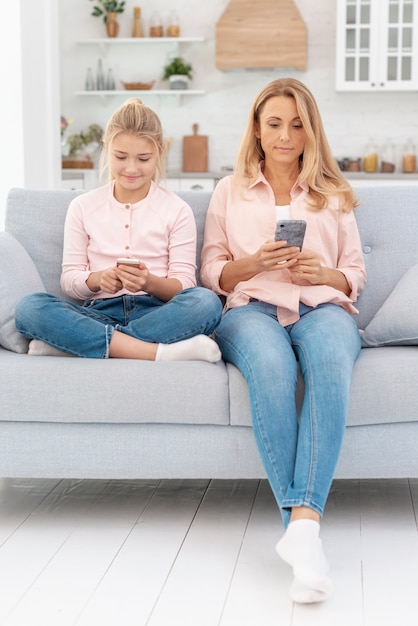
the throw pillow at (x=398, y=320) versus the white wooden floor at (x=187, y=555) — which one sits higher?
the throw pillow at (x=398, y=320)

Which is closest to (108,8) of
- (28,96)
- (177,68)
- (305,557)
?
(177,68)

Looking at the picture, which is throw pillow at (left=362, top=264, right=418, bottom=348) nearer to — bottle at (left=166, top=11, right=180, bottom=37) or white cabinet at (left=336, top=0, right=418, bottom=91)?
white cabinet at (left=336, top=0, right=418, bottom=91)

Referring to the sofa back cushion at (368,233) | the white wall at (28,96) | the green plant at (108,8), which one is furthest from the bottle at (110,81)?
the sofa back cushion at (368,233)

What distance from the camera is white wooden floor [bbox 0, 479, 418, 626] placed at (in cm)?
186

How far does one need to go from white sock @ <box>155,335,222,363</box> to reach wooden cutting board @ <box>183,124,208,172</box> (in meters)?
4.59

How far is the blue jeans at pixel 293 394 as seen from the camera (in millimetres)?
2018

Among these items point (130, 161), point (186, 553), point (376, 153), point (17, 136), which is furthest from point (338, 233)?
point (376, 153)

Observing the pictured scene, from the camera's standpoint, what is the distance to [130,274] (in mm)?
2484

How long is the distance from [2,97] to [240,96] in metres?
2.27

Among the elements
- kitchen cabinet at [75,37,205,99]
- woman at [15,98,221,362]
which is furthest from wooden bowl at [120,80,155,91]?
woman at [15,98,221,362]

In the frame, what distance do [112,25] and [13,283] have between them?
15.2 ft

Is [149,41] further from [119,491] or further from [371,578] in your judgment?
[371,578]

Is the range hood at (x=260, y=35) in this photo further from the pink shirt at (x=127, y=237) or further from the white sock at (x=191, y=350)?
the white sock at (x=191, y=350)

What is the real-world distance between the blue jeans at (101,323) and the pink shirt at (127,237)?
236mm
